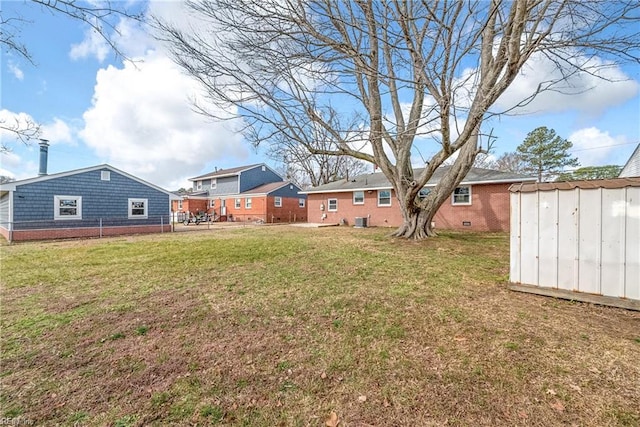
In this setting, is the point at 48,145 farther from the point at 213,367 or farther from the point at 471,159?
the point at 471,159

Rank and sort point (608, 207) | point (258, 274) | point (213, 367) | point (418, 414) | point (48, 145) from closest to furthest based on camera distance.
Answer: point (418, 414) < point (213, 367) < point (608, 207) < point (258, 274) < point (48, 145)

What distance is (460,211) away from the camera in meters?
15.0

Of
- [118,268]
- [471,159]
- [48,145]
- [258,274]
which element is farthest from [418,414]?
[48,145]

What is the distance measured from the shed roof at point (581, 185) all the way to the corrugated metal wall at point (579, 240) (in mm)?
47

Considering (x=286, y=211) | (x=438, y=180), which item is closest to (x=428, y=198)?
(x=438, y=180)

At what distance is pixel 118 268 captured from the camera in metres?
6.41

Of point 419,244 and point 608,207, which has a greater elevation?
point 608,207

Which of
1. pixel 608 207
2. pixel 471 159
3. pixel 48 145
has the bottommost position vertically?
pixel 608 207

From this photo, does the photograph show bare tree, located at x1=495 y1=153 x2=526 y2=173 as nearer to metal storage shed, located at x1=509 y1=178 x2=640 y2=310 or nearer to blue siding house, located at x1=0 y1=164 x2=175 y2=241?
metal storage shed, located at x1=509 y1=178 x2=640 y2=310

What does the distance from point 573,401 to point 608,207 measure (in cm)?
308

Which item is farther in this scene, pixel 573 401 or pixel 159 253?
pixel 159 253

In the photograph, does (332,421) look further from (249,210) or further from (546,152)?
(546,152)

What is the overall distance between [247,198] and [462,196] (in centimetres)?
1888

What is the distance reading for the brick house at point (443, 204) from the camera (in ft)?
45.8
